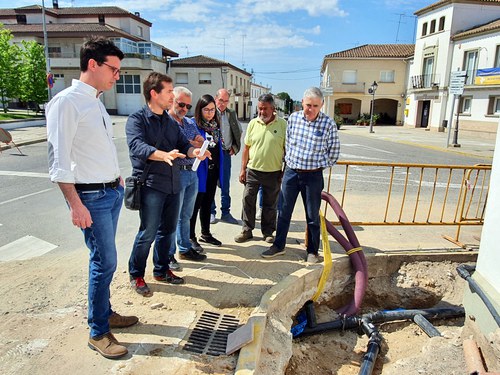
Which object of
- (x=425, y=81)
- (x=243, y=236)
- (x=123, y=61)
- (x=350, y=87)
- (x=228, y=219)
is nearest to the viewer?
(x=243, y=236)

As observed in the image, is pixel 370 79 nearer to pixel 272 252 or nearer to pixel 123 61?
pixel 123 61

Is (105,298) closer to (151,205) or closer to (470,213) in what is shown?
(151,205)

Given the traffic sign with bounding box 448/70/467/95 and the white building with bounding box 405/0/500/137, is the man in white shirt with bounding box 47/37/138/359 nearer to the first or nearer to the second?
the traffic sign with bounding box 448/70/467/95

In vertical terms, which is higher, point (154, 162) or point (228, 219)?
point (154, 162)

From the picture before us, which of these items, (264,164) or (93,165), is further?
(264,164)

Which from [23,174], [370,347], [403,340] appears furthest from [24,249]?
[23,174]

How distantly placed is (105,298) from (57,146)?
1.15m

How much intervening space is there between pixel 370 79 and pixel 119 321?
46.4m

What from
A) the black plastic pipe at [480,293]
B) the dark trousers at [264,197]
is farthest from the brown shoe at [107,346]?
the black plastic pipe at [480,293]

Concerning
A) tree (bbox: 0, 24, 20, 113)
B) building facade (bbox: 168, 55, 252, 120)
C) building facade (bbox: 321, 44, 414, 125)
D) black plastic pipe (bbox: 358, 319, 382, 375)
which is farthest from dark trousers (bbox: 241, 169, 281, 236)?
building facade (bbox: 168, 55, 252, 120)

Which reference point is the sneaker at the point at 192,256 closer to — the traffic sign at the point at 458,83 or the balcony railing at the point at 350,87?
the traffic sign at the point at 458,83

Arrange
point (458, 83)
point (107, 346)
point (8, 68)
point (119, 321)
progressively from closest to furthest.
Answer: point (107, 346) < point (119, 321) < point (458, 83) < point (8, 68)

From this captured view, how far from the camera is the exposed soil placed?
137 inches

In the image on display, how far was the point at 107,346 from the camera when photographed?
276 cm
